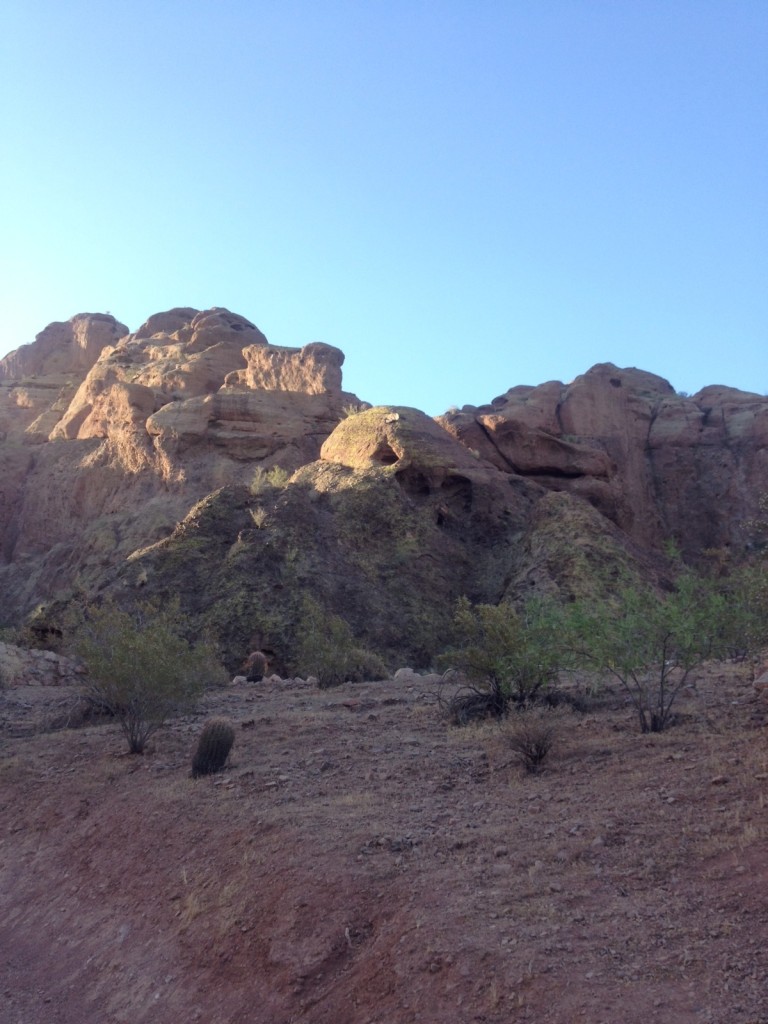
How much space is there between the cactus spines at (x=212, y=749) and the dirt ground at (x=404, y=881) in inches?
10.5

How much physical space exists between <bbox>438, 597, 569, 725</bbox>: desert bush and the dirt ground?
88cm

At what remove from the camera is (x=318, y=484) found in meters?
33.5

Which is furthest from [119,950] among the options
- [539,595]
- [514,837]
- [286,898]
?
[539,595]

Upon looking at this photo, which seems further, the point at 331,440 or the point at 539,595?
the point at 331,440

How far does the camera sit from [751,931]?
5.85m

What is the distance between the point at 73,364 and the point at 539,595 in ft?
152

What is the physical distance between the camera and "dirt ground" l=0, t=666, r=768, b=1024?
588cm

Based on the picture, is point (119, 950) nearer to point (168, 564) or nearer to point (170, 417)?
point (168, 564)

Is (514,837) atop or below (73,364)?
below

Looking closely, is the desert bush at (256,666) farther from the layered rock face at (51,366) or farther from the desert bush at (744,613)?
the layered rock face at (51,366)

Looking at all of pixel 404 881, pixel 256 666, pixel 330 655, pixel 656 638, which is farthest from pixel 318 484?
pixel 404 881

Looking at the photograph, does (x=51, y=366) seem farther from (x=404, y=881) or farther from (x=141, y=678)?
(x=404, y=881)

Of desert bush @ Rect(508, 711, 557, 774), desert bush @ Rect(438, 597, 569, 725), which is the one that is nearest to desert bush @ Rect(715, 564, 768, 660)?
desert bush @ Rect(438, 597, 569, 725)

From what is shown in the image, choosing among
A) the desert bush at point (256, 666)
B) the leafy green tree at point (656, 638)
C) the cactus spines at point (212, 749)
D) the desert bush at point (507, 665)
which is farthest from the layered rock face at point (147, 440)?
the leafy green tree at point (656, 638)
